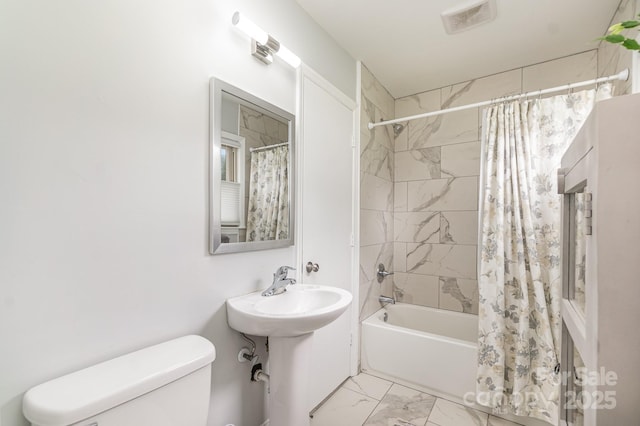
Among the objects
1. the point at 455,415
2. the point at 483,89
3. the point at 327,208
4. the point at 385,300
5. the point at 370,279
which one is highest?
the point at 483,89

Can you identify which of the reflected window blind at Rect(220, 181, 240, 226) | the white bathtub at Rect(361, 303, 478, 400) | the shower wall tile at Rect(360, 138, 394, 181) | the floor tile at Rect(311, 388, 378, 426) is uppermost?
the shower wall tile at Rect(360, 138, 394, 181)

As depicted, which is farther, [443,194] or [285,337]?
[443,194]

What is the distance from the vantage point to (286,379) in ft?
4.40

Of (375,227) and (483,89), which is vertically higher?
(483,89)

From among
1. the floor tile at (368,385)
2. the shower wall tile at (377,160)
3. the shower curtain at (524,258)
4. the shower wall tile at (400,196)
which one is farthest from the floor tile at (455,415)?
Answer: the shower wall tile at (377,160)

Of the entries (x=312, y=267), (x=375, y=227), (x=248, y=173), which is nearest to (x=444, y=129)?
(x=375, y=227)

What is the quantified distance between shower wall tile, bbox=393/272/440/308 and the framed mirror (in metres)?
1.70

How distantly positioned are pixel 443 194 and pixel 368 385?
70.6 inches

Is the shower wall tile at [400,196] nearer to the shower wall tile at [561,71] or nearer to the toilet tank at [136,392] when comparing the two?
the shower wall tile at [561,71]

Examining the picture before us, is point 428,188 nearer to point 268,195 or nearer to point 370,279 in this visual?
point 370,279

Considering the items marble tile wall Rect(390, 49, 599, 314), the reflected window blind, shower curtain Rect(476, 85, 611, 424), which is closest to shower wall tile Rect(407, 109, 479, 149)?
marble tile wall Rect(390, 49, 599, 314)

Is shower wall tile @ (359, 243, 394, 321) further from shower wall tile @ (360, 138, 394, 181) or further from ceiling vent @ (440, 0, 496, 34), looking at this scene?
ceiling vent @ (440, 0, 496, 34)

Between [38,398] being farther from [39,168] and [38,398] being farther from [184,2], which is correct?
[184,2]

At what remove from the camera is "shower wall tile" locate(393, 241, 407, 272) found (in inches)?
115
